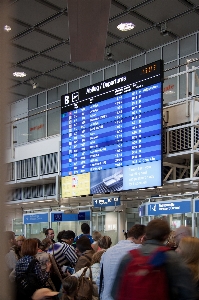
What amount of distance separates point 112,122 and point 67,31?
4.11m

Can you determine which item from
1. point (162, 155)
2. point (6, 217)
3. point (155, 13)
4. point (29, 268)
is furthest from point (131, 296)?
point (155, 13)

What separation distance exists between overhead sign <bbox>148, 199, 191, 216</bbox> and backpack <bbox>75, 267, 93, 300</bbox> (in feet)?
12.7

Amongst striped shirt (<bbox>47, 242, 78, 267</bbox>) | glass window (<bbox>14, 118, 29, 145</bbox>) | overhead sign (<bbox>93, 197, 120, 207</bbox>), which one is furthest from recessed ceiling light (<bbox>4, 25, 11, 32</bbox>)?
glass window (<bbox>14, 118, 29, 145</bbox>)

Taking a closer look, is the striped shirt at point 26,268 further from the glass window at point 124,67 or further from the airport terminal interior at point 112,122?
the glass window at point 124,67

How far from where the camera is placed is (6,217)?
112cm

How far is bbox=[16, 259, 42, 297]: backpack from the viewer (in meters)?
4.59

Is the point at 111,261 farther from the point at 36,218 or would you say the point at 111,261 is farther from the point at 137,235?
the point at 36,218

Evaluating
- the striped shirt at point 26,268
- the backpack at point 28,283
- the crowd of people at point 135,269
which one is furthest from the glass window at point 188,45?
the backpack at point 28,283

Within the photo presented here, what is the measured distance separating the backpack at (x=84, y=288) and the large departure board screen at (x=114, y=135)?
16.2ft

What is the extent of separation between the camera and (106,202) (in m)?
11.1

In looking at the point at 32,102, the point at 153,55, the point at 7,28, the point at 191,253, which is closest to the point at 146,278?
the point at 191,253

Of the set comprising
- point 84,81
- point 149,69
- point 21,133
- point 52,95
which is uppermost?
point 84,81

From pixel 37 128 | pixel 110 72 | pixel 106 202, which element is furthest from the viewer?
pixel 110 72

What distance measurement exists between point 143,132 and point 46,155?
182 inches
